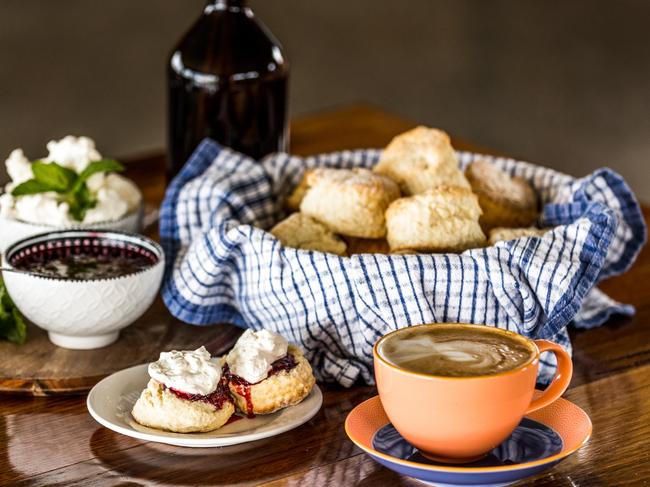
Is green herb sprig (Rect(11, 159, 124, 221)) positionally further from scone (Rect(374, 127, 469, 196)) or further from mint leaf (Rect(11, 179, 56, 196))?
scone (Rect(374, 127, 469, 196))

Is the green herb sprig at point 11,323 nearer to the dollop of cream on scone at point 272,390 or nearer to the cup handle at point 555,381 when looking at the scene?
the dollop of cream on scone at point 272,390

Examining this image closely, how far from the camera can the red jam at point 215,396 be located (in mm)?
1070

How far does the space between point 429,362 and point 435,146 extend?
0.52 metres

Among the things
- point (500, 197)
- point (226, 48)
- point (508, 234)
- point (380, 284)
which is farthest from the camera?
point (226, 48)

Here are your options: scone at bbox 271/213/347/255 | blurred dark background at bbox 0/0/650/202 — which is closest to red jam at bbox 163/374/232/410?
scone at bbox 271/213/347/255

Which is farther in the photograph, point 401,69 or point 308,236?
point 401,69

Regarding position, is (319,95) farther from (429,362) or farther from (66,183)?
(429,362)

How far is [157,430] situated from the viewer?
1.07 m

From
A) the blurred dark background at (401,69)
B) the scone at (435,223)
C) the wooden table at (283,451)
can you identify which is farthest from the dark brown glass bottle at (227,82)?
the blurred dark background at (401,69)

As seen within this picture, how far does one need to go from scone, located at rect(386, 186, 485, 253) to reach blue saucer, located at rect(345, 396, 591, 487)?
25 centimetres

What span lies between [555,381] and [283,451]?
0.29 metres

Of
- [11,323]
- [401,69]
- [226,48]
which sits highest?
[226,48]

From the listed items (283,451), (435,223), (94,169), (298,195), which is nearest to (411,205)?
(435,223)

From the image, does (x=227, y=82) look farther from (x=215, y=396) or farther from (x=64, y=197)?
(x=215, y=396)
